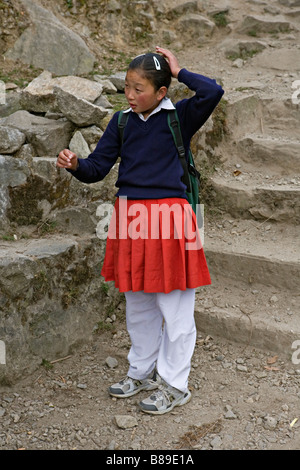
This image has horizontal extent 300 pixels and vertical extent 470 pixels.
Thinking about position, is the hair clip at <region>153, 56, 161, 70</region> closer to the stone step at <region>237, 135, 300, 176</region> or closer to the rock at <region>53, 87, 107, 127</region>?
the rock at <region>53, 87, 107, 127</region>

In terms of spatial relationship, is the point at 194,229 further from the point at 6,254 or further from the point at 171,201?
the point at 6,254

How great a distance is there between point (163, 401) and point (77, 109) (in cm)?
216

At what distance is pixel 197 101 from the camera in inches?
99.4

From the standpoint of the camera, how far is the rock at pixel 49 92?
4188mm

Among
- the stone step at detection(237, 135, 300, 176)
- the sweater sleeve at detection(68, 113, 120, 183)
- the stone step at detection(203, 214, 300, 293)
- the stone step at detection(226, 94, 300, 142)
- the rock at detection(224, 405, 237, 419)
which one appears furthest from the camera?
the stone step at detection(226, 94, 300, 142)

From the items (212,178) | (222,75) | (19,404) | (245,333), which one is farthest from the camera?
(222,75)

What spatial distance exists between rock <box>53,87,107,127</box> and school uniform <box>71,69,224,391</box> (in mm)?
1200

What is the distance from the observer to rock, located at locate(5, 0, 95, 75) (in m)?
5.06

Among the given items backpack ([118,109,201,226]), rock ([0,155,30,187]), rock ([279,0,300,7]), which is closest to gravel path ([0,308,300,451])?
backpack ([118,109,201,226])

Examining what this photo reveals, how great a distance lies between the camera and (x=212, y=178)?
4383mm

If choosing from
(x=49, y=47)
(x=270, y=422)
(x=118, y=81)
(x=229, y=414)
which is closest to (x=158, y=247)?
(x=229, y=414)

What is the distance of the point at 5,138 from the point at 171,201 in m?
1.55
